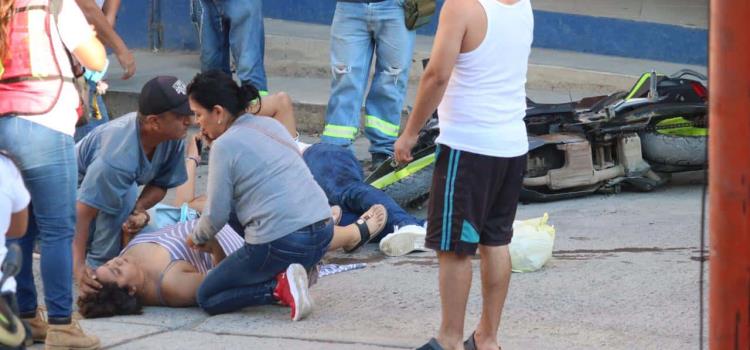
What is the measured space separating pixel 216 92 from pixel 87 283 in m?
0.99

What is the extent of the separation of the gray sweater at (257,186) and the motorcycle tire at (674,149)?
2678 mm

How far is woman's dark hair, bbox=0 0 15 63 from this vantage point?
4.23 m

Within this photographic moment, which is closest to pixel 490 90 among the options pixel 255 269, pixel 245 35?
pixel 255 269

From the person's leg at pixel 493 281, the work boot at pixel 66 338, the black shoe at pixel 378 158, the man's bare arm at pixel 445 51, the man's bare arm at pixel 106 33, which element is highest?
the man's bare arm at pixel 445 51

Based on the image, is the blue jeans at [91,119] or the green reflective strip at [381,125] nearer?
the blue jeans at [91,119]

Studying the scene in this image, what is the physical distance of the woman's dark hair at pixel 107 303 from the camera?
5.26 meters

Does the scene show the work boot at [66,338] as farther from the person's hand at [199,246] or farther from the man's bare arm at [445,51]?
the man's bare arm at [445,51]

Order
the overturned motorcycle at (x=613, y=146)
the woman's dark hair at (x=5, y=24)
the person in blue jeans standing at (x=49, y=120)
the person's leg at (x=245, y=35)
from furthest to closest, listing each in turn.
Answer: the person's leg at (x=245, y=35) < the overturned motorcycle at (x=613, y=146) < the person in blue jeans standing at (x=49, y=120) < the woman's dark hair at (x=5, y=24)

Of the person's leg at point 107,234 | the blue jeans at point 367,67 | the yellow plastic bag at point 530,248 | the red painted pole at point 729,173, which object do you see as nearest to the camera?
the red painted pole at point 729,173

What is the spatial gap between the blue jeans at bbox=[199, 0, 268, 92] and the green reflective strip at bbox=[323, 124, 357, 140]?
2.66 ft

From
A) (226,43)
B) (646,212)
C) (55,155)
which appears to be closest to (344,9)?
(226,43)

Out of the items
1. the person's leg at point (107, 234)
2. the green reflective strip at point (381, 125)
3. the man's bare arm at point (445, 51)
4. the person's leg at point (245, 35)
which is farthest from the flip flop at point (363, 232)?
the person's leg at point (245, 35)

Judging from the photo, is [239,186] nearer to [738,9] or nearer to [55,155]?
Result: [55,155]

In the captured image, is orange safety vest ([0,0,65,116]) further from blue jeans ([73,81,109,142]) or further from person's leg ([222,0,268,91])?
person's leg ([222,0,268,91])
